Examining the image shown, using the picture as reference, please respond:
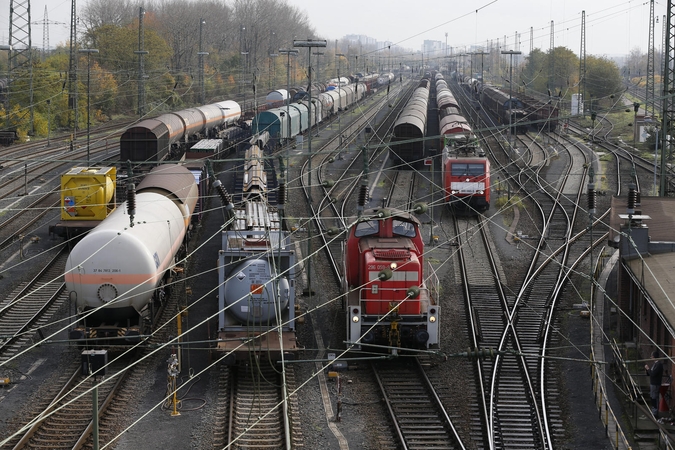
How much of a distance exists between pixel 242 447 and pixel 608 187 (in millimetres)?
32172

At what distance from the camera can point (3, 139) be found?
5509 centimetres

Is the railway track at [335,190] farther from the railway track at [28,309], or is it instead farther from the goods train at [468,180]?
the railway track at [28,309]

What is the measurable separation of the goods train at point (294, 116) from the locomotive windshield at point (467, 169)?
962 centimetres

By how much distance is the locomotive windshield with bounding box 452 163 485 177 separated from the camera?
118 feet

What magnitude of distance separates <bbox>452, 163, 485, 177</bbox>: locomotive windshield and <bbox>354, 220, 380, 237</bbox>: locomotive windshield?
1568 centimetres

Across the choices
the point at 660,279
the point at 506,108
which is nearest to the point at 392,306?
the point at 660,279

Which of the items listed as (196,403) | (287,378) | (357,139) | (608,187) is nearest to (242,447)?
(196,403)

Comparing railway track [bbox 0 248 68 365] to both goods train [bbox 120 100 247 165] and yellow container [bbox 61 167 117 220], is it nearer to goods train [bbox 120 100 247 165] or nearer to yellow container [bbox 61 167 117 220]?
yellow container [bbox 61 167 117 220]

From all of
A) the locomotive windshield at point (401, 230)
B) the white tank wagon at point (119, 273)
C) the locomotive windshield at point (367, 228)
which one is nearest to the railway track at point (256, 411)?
the white tank wagon at point (119, 273)

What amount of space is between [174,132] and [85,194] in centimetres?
1841

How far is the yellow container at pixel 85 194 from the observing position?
29.2 metres

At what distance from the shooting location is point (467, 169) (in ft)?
118

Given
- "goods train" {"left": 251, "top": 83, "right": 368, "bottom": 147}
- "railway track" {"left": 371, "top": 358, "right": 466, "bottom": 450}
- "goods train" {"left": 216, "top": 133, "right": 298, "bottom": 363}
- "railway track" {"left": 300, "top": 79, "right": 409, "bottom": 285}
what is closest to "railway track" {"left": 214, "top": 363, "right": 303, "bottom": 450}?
"goods train" {"left": 216, "top": 133, "right": 298, "bottom": 363}

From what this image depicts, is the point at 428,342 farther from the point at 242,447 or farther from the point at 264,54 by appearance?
the point at 264,54
